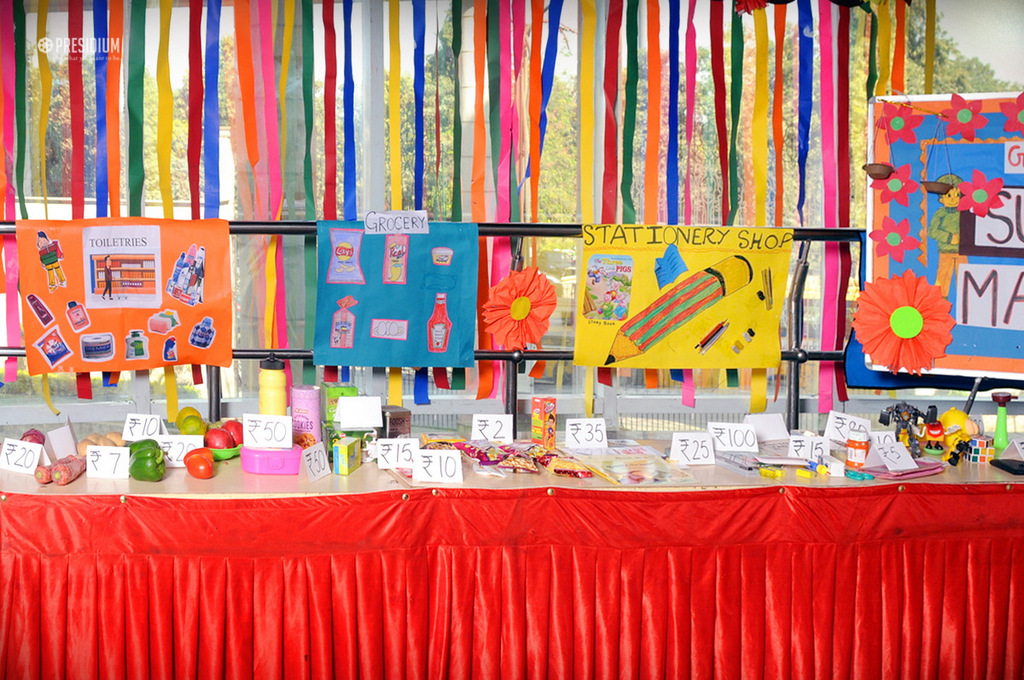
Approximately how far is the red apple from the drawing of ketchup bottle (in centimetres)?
70

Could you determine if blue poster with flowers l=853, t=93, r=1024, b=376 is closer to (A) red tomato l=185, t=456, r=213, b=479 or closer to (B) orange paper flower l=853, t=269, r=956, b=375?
(B) orange paper flower l=853, t=269, r=956, b=375

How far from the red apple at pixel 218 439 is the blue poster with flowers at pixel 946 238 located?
1.75 metres

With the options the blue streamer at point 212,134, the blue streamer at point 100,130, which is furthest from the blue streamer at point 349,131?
the blue streamer at point 100,130

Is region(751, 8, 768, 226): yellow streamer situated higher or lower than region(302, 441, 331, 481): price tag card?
higher

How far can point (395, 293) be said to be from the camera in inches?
99.9

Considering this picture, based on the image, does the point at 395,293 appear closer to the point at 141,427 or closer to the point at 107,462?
the point at 141,427

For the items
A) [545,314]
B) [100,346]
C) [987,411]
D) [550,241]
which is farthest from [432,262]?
[987,411]

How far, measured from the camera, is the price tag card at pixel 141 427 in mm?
2148

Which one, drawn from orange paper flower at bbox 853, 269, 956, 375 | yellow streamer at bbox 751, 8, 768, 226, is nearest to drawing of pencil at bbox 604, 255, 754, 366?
orange paper flower at bbox 853, 269, 956, 375

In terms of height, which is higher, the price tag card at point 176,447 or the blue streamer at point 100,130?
the blue streamer at point 100,130

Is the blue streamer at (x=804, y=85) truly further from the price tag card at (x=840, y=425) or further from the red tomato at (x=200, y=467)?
the red tomato at (x=200, y=467)

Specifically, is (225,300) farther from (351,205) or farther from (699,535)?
(699,535)

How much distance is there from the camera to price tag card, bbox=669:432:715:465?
7.07 feet

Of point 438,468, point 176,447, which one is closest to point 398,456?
point 438,468
